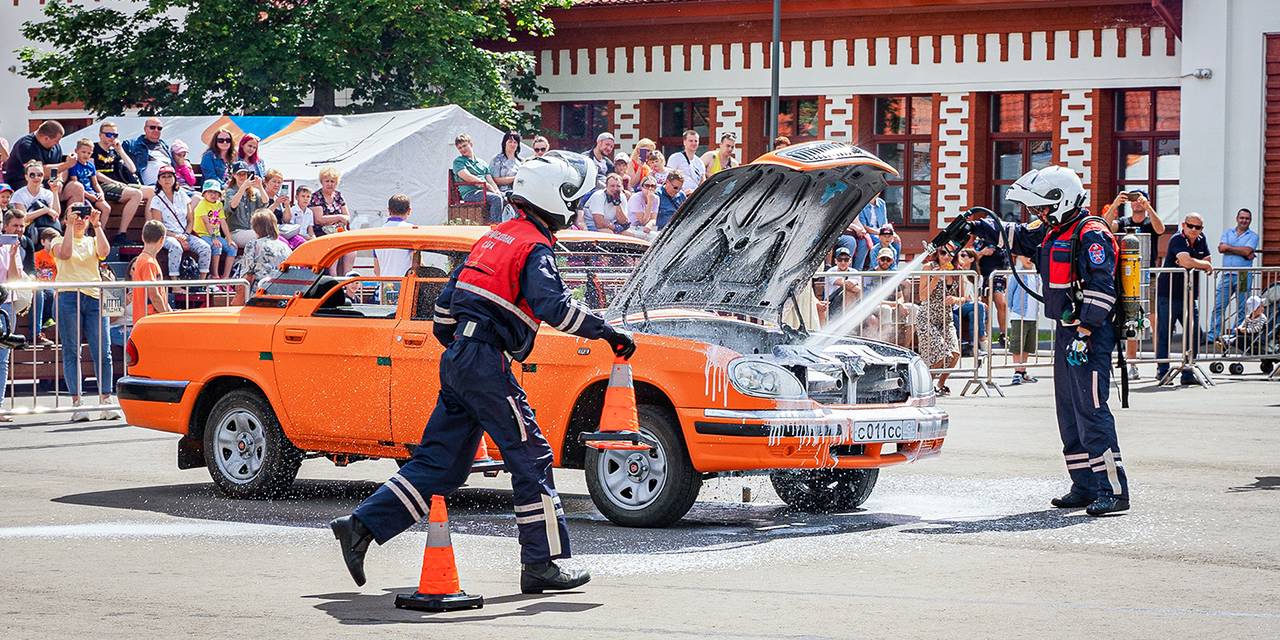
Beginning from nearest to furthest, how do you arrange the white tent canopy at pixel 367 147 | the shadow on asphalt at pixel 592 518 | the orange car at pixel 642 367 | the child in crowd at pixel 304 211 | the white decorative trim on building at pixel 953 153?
the shadow on asphalt at pixel 592 518
the orange car at pixel 642 367
the child in crowd at pixel 304 211
the white tent canopy at pixel 367 147
the white decorative trim on building at pixel 953 153

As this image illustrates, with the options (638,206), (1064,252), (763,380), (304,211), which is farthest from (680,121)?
(763,380)

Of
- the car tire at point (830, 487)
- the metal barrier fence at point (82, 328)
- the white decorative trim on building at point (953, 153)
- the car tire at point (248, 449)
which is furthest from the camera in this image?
the white decorative trim on building at point (953, 153)

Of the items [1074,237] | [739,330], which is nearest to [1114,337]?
[1074,237]

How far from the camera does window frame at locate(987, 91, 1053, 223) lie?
3406 cm

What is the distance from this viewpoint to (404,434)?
38.0 feet

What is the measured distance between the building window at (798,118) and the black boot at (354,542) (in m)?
27.8

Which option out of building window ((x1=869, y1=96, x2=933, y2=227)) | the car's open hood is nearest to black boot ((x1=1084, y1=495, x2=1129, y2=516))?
the car's open hood

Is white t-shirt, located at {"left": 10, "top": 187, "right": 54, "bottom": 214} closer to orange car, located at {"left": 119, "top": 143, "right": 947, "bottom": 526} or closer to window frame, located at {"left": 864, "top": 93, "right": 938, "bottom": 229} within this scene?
orange car, located at {"left": 119, "top": 143, "right": 947, "bottom": 526}

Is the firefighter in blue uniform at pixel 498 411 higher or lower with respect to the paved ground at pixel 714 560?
higher

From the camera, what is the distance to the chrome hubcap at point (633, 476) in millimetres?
10977

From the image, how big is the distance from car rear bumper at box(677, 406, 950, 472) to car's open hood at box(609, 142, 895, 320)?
1066 millimetres

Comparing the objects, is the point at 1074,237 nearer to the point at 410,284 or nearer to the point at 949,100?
the point at 410,284

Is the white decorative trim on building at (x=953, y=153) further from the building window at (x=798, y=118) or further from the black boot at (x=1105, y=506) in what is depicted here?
the black boot at (x=1105, y=506)

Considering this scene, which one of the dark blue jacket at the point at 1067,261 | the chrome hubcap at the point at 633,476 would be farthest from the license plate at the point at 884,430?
the dark blue jacket at the point at 1067,261
